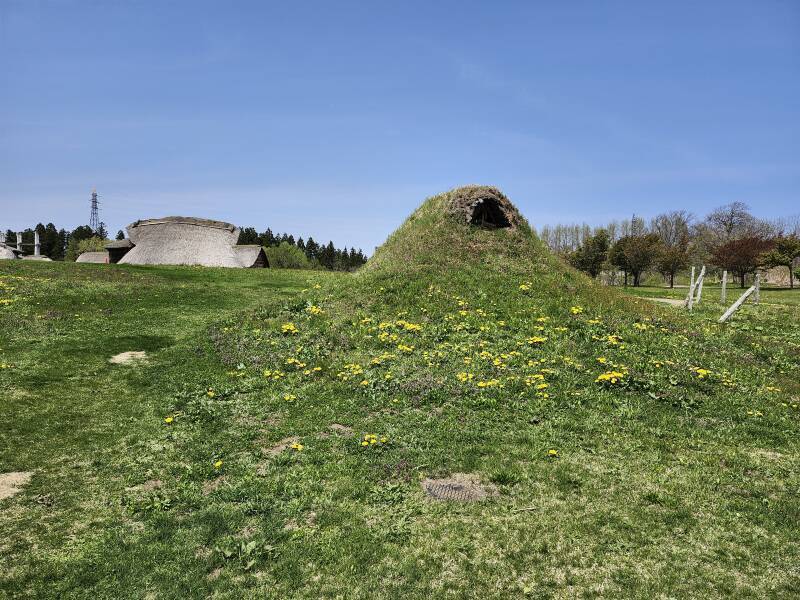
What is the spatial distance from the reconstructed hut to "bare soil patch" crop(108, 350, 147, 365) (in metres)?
50.3

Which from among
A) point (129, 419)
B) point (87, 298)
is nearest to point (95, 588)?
point (129, 419)

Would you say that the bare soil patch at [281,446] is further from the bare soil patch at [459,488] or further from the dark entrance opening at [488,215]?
the dark entrance opening at [488,215]

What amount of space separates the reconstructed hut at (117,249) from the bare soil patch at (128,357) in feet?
165

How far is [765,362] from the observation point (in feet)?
42.8

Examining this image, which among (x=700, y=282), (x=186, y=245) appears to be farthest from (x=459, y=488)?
(x=186, y=245)

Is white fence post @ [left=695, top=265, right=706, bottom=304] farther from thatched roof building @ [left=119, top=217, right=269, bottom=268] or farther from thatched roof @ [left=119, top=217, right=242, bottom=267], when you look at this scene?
thatched roof @ [left=119, top=217, right=242, bottom=267]

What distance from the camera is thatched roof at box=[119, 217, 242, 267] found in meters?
52.2

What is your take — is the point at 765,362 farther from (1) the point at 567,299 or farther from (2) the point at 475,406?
(2) the point at 475,406

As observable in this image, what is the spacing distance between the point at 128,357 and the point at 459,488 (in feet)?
39.7

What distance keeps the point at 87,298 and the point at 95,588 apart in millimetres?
19816

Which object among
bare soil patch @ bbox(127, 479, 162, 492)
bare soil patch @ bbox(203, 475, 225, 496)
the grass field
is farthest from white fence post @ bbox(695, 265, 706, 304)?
bare soil patch @ bbox(127, 479, 162, 492)

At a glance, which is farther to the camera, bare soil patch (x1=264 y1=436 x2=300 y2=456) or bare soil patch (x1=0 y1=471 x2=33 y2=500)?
bare soil patch (x1=264 y1=436 x2=300 y2=456)

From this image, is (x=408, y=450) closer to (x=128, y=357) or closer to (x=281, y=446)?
(x=281, y=446)

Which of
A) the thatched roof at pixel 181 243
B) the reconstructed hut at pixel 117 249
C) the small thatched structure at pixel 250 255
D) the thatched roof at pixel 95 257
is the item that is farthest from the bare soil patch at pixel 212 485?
the thatched roof at pixel 95 257
